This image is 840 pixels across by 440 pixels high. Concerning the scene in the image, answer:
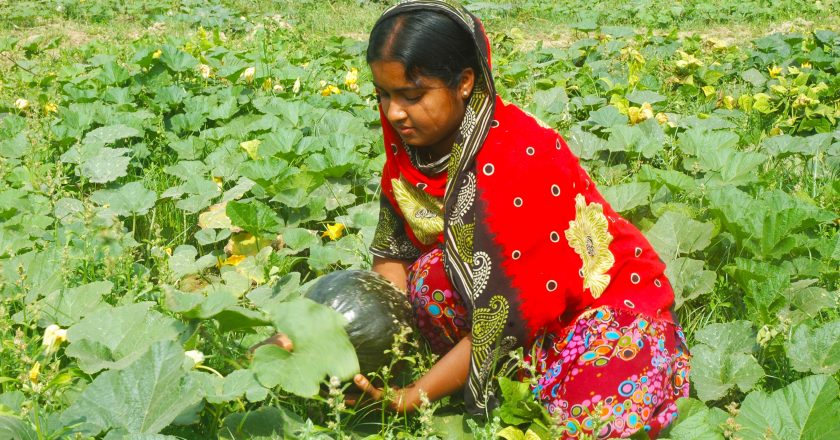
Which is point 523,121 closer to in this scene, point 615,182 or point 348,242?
point 348,242

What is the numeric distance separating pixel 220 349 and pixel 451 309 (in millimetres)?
694

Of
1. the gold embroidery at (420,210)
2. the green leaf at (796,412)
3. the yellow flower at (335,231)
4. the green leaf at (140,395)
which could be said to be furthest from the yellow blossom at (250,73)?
the green leaf at (796,412)

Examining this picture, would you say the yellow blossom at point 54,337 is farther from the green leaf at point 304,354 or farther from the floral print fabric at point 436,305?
the floral print fabric at point 436,305

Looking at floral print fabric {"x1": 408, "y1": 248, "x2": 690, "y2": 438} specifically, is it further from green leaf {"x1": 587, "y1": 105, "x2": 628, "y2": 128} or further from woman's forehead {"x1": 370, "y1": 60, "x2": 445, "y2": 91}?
green leaf {"x1": 587, "y1": 105, "x2": 628, "y2": 128}

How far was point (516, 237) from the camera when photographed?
2.17m

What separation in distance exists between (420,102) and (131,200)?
1.61 meters

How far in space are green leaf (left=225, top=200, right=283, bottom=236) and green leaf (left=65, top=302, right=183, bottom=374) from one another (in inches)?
36.1

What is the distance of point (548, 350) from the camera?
2.37m

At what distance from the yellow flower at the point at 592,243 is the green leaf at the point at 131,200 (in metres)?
1.79

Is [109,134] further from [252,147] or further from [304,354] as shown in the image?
[304,354]

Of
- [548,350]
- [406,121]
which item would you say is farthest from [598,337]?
[406,121]

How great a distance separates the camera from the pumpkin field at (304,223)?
6.58ft

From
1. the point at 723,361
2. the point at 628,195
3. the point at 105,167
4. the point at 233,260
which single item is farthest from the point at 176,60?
the point at 723,361

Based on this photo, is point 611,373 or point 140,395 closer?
point 140,395
